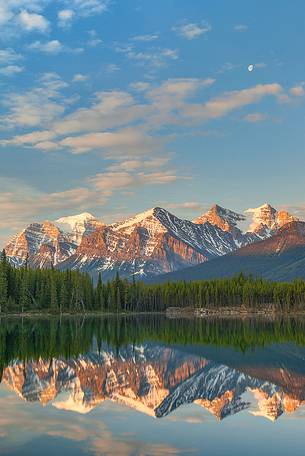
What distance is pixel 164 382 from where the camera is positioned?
55.7m

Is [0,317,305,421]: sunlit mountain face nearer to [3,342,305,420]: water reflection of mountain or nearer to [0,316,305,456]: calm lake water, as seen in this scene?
[3,342,305,420]: water reflection of mountain

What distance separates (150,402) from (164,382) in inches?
437

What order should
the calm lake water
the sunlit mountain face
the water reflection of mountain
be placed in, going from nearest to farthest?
the calm lake water < the sunlit mountain face < the water reflection of mountain

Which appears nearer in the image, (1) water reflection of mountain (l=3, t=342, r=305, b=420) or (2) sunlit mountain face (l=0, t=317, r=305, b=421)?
(2) sunlit mountain face (l=0, t=317, r=305, b=421)

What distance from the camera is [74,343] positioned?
94.3 m

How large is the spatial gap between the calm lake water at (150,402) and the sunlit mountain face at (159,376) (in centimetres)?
10

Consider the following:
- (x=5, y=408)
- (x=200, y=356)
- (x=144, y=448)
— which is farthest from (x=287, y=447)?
(x=200, y=356)

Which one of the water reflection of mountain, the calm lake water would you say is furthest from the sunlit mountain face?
the calm lake water

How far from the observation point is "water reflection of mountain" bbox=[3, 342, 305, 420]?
43.9 metres

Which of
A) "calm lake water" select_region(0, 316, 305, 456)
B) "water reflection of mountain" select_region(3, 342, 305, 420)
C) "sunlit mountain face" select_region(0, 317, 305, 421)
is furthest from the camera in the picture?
"water reflection of mountain" select_region(3, 342, 305, 420)

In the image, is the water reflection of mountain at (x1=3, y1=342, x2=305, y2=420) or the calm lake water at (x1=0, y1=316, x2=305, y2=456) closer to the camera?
the calm lake water at (x1=0, y1=316, x2=305, y2=456)

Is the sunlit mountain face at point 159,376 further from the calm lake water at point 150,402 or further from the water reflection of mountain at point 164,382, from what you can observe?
the calm lake water at point 150,402

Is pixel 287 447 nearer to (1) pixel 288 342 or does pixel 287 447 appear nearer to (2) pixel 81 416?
(2) pixel 81 416

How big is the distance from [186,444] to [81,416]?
31.8ft
